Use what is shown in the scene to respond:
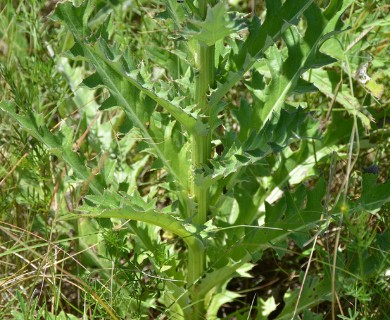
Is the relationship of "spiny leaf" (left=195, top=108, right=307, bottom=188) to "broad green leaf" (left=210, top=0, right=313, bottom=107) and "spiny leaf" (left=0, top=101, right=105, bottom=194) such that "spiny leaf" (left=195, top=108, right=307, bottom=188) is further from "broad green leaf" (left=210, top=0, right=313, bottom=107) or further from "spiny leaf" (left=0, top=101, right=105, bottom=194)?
"spiny leaf" (left=0, top=101, right=105, bottom=194)

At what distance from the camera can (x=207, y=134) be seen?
2.09 m

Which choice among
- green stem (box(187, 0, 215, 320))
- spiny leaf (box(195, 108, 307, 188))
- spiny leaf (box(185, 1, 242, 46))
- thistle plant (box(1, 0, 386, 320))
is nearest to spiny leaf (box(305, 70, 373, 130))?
thistle plant (box(1, 0, 386, 320))

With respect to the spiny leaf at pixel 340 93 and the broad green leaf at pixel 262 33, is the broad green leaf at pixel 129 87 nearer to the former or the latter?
the broad green leaf at pixel 262 33

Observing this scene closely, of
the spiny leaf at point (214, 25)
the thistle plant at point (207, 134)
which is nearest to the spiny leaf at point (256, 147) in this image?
the thistle plant at point (207, 134)

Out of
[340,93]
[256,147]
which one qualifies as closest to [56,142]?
[256,147]

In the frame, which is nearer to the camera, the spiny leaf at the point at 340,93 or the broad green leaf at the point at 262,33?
the broad green leaf at the point at 262,33

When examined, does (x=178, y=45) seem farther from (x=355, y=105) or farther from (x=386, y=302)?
(x=386, y=302)

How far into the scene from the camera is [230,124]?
3.00m

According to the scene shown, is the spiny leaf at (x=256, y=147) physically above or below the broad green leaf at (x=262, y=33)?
below

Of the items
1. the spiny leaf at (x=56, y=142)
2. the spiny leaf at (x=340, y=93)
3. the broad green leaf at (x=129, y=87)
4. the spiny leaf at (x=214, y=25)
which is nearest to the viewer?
the spiny leaf at (x=214, y=25)

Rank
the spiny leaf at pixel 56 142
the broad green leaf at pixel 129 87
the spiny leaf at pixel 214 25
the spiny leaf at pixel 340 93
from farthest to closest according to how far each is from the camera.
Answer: the spiny leaf at pixel 340 93
the spiny leaf at pixel 56 142
the broad green leaf at pixel 129 87
the spiny leaf at pixel 214 25

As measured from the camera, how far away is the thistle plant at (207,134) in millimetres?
2012

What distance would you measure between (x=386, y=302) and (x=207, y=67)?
3.07ft

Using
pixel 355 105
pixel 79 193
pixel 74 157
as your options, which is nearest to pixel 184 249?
pixel 79 193
